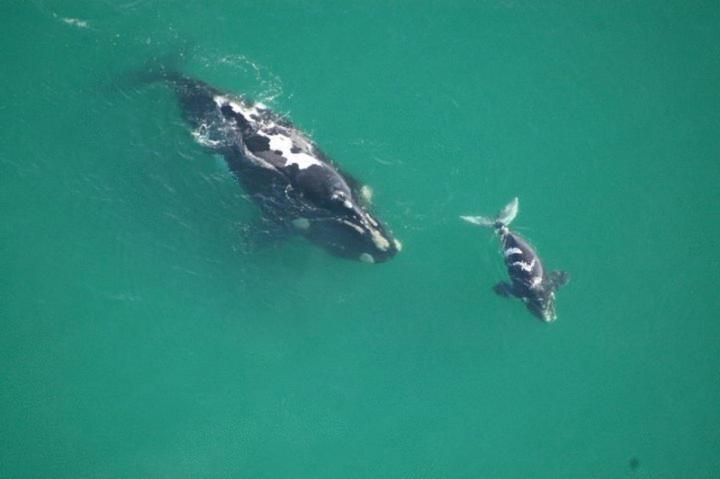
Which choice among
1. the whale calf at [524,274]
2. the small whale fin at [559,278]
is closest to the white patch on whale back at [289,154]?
the whale calf at [524,274]

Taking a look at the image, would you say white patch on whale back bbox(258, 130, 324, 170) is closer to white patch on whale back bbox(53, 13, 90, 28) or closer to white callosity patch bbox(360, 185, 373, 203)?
white callosity patch bbox(360, 185, 373, 203)

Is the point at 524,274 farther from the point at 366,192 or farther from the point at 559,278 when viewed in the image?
the point at 366,192

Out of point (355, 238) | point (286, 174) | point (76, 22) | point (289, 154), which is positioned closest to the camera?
point (286, 174)

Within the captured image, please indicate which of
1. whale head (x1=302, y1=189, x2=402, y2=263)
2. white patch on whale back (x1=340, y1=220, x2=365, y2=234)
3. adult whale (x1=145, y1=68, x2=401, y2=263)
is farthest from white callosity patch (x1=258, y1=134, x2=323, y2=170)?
white patch on whale back (x1=340, y1=220, x2=365, y2=234)

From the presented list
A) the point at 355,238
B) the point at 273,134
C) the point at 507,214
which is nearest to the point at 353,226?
the point at 355,238

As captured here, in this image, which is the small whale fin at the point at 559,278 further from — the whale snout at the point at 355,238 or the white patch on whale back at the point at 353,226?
the white patch on whale back at the point at 353,226
